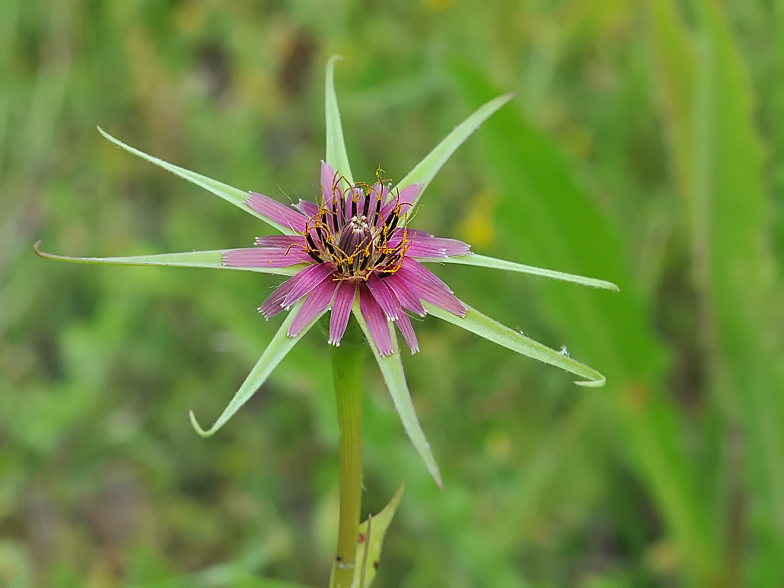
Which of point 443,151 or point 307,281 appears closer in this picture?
point 307,281

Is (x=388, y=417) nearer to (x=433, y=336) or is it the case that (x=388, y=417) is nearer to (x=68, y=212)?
(x=433, y=336)

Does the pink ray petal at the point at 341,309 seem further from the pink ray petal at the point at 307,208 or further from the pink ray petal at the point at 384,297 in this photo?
the pink ray petal at the point at 307,208

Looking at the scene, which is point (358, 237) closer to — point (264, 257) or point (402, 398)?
point (264, 257)

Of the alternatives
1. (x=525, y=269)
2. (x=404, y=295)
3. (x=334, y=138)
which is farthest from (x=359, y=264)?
(x=525, y=269)

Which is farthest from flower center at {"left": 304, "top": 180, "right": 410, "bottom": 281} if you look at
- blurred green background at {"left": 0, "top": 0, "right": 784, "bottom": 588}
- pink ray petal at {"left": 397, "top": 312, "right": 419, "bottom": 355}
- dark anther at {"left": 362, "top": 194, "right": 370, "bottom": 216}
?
blurred green background at {"left": 0, "top": 0, "right": 784, "bottom": 588}

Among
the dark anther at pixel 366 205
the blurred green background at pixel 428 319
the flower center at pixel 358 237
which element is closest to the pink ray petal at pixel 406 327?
the flower center at pixel 358 237

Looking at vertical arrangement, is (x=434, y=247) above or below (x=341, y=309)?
above
